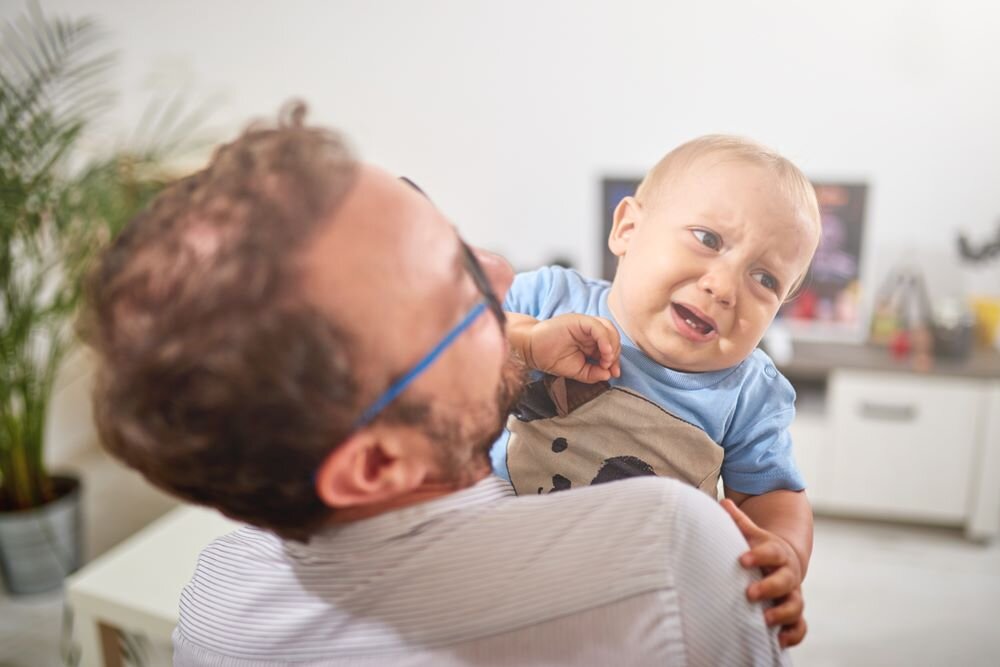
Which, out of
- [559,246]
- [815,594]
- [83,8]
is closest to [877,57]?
[815,594]

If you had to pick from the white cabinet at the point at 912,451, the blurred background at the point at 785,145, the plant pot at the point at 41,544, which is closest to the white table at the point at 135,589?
the blurred background at the point at 785,145

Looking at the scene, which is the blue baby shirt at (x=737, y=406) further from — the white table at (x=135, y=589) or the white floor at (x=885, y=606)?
the white table at (x=135, y=589)

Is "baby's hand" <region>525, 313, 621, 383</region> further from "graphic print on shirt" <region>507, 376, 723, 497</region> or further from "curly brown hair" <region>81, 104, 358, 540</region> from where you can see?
"curly brown hair" <region>81, 104, 358, 540</region>

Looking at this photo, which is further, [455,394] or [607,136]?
[607,136]

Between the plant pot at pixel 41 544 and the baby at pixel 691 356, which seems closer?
the baby at pixel 691 356

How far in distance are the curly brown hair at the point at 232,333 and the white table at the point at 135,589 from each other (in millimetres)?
890

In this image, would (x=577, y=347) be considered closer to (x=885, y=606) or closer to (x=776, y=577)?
(x=776, y=577)

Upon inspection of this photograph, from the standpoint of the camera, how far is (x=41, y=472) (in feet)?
6.88

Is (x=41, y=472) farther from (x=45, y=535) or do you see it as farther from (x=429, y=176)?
(x=429, y=176)

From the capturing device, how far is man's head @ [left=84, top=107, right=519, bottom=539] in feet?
1.22

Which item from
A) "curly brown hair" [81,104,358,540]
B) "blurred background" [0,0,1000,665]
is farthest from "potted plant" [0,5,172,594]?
"curly brown hair" [81,104,358,540]

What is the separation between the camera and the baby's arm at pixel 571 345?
0.48 meters

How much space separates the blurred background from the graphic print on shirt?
293mm

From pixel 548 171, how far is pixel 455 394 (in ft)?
6.39
